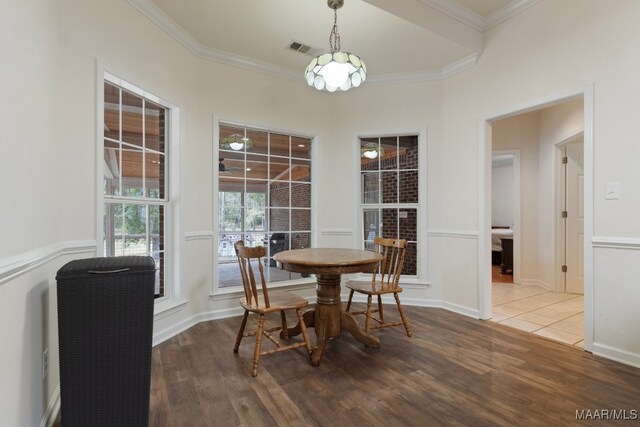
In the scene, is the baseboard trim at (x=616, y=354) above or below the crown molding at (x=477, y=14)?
below

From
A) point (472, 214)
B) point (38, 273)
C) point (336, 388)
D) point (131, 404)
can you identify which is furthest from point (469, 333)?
point (38, 273)

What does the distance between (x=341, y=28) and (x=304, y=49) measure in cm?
52

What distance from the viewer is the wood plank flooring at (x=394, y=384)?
70.6 inches

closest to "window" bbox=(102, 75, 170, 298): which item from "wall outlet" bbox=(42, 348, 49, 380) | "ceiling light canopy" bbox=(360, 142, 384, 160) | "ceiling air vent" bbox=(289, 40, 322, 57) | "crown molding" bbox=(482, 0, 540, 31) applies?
"wall outlet" bbox=(42, 348, 49, 380)

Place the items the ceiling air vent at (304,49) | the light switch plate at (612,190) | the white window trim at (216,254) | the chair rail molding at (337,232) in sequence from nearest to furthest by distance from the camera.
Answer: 1. the light switch plate at (612,190)
2. the ceiling air vent at (304,49)
3. the white window trim at (216,254)
4. the chair rail molding at (337,232)

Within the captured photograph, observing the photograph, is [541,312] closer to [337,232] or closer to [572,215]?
[572,215]

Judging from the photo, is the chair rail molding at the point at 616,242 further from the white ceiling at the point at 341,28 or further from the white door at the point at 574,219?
the white door at the point at 574,219

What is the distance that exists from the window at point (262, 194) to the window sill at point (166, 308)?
0.62 meters

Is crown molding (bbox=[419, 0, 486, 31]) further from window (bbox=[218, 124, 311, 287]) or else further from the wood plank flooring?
the wood plank flooring

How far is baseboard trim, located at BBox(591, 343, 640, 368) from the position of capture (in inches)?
92.8

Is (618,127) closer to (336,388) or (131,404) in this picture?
(336,388)

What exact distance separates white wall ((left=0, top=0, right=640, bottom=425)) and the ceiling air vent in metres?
0.52

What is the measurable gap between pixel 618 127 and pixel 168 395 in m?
3.62

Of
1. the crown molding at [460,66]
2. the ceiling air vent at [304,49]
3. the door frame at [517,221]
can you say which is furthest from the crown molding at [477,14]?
the door frame at [517,221]
